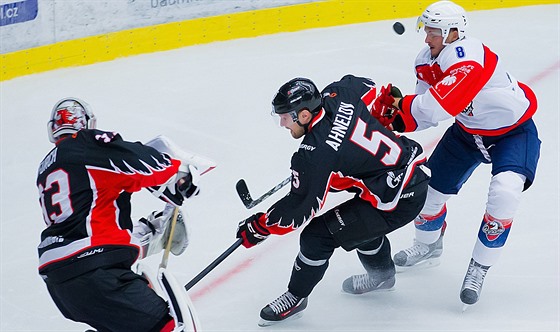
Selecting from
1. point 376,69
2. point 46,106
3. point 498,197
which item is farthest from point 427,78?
point 46,106

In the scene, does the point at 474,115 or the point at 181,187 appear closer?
the point at 181,187

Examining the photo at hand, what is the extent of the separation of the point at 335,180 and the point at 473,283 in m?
0.72

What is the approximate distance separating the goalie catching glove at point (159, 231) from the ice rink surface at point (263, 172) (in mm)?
480

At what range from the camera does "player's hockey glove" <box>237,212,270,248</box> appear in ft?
11.0

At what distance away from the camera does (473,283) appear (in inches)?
142

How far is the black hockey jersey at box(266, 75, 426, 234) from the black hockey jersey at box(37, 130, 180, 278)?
50 cm

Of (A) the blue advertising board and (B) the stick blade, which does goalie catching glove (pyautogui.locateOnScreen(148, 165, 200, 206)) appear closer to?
(B) the stick blade

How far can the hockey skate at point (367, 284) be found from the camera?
3.74 m

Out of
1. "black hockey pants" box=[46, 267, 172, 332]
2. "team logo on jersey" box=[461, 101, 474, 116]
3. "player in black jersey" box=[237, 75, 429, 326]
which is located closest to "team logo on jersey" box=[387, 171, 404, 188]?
"player in black jersey" box=[237, 75, 429, 326]

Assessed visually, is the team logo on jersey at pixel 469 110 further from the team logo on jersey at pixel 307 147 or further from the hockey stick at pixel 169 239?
the hockey stick at pixel 169 239

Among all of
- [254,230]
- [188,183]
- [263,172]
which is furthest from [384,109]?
[263,172]

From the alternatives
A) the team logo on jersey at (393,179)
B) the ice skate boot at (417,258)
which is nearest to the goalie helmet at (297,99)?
the team logo on jersey at (393,179)

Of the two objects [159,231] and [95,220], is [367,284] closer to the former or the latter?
[159,231]

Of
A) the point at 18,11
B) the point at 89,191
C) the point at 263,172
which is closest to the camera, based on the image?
the point at 89,191
